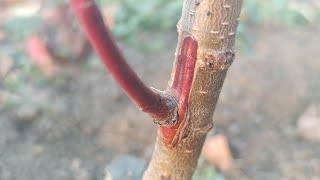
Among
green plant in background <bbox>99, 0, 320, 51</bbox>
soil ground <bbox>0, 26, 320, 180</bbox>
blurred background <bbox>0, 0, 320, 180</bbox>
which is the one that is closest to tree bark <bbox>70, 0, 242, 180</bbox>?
blurred background <bbox>0, 0, 320, 180</bbox>

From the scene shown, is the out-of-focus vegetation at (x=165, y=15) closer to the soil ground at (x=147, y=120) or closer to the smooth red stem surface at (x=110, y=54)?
the soil ground at (x=147, y=120)

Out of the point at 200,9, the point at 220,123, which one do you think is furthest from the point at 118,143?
the point at 200,9

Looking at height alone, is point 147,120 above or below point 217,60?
below

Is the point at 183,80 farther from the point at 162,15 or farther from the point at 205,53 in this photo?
the point at 162,15

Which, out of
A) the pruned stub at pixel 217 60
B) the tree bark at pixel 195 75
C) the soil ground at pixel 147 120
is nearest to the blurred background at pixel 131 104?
the soil ground at pixel 147 120

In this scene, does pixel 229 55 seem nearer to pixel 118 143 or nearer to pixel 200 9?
pixel 200 9

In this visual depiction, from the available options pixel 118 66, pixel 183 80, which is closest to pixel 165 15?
pixel 183 80
